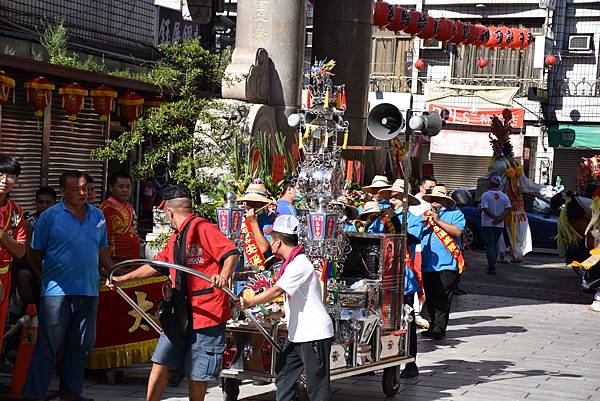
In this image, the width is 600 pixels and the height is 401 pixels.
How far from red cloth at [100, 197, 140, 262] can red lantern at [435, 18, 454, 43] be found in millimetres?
15868

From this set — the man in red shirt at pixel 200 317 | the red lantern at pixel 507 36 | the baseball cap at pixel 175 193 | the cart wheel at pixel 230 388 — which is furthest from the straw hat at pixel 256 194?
the red lantern at pixel 507 36

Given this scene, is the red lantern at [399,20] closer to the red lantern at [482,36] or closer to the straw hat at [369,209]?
the red lantern at [482,36]

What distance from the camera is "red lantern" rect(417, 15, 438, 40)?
24.2 meters

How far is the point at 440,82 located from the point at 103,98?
85.5 ft

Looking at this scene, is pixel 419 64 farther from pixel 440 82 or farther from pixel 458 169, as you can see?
pixel 458 169

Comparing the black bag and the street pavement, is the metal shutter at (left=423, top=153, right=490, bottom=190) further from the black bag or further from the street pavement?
the black bag

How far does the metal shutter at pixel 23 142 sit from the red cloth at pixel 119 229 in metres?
2.85

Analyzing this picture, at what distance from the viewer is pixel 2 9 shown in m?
16.6

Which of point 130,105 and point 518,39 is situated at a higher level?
point 518,39

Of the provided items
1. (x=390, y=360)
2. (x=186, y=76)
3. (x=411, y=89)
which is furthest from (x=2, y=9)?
(x=411, y=89)

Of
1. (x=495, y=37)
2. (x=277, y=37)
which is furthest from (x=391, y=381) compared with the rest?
(x=495, y=37)

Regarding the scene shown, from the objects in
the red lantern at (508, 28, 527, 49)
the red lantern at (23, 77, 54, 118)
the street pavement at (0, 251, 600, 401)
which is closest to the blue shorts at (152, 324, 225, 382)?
the street pavement at (0, 251, 600, 401)

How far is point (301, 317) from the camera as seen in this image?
25.3 ft

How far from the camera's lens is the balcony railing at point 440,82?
3662 cm
